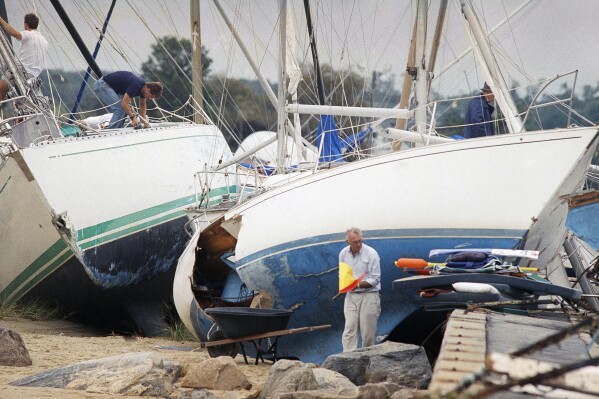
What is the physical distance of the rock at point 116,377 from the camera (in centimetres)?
984

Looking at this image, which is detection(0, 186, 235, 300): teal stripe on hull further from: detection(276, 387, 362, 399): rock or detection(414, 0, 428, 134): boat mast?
detection(276, 387, 362, 399): rock

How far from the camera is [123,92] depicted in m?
18.7

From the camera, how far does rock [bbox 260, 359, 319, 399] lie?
29.8 feet

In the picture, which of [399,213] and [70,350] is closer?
[399,213]

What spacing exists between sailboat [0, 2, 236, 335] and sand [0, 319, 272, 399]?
2.27 feet

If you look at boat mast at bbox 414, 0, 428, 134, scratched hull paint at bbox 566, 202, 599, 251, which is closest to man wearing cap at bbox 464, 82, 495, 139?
boat mast at bbox 414, 0, 428, 134

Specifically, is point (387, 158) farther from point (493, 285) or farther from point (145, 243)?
point (145, 243)

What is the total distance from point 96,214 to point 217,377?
22.3 feet

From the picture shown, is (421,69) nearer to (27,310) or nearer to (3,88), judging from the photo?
(3,88)

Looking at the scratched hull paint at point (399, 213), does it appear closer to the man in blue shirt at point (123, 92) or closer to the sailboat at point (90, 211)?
the sailboat at point (90, 211)

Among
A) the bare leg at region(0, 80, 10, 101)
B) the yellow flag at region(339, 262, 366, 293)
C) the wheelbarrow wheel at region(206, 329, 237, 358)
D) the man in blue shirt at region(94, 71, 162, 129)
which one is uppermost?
the bare leg at region(0, 80, 10, 101)

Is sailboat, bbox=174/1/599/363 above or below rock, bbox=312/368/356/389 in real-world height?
above

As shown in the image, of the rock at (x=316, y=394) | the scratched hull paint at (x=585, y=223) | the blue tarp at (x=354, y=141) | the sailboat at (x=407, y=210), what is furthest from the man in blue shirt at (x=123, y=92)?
the rock at (x=316, y=394)

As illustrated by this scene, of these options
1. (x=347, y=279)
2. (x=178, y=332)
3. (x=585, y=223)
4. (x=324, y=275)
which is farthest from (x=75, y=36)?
(x=585, y=223)
